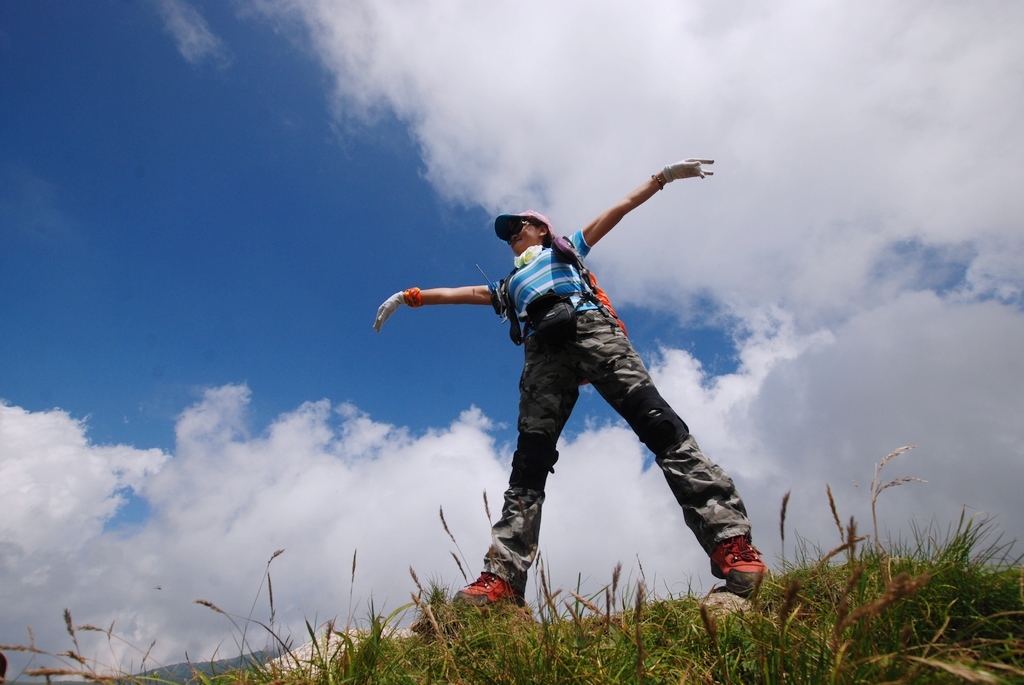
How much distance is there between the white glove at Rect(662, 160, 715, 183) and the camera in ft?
15.3

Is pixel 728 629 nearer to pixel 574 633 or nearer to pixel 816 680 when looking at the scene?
pixel 574 633

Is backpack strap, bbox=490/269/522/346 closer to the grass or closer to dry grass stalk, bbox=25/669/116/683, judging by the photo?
the grass

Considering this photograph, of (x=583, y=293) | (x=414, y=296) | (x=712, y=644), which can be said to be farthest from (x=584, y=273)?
(x=712, y=644)

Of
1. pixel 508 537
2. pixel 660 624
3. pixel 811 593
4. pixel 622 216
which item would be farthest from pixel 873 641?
pixel 622 216

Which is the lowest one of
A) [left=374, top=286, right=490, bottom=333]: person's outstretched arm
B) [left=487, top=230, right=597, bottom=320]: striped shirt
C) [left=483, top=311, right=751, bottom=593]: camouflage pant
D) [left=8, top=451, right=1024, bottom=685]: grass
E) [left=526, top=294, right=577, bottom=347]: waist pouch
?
[left=8, top=451, right=1024, bottom=685]: grass

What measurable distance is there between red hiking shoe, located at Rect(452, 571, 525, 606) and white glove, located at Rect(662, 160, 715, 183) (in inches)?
134

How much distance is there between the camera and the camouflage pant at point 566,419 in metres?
3.44

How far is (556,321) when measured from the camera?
4.08 m

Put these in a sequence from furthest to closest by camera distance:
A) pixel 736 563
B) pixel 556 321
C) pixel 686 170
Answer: pixel 686 170, pixel 556 321, pixel 736 563

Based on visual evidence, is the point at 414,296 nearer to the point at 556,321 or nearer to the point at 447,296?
the point at 447,296

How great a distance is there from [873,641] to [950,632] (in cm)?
60

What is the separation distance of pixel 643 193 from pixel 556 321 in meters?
1.46

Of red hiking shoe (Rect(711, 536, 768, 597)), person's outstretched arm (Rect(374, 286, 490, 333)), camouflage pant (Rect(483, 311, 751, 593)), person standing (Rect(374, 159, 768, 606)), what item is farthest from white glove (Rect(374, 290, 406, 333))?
red hiking shoe (Rect(711, 536, 768, 597))

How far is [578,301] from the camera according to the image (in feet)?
14.2
